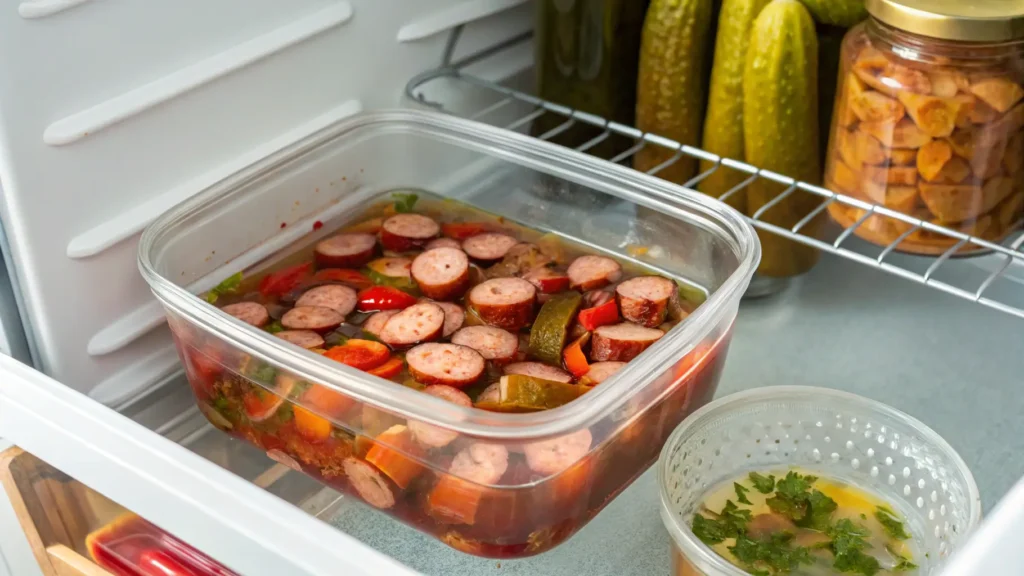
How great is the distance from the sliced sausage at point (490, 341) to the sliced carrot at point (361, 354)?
0.20 feet

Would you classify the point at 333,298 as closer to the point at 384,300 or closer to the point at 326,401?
the point at 384,300

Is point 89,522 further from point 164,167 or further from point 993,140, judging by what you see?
point 993,140

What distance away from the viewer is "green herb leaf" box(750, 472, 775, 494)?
78 cm

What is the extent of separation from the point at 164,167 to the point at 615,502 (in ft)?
1.52

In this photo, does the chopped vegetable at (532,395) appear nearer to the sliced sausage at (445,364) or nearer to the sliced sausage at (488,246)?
the sliced sausage at (445,364)

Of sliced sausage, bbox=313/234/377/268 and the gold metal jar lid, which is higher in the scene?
the gold metal jar lid

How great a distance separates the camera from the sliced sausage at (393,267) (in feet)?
3.02

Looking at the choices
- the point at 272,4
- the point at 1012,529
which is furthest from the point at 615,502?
the point at 272,4

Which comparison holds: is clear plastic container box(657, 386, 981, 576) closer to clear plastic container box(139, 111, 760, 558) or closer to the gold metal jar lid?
clear plastic container box(139, 111, 760, 558)

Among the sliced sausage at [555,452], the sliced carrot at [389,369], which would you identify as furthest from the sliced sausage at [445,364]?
the sliced sausage at [555,452]

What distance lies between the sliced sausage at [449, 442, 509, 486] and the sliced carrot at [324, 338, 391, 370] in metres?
0.14

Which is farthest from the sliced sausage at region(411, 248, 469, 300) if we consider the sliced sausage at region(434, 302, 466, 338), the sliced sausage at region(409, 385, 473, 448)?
the sliced sausage at region(409, 385, 473, 448)

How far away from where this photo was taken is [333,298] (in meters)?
0.88

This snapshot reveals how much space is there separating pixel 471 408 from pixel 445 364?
143 millimetres
